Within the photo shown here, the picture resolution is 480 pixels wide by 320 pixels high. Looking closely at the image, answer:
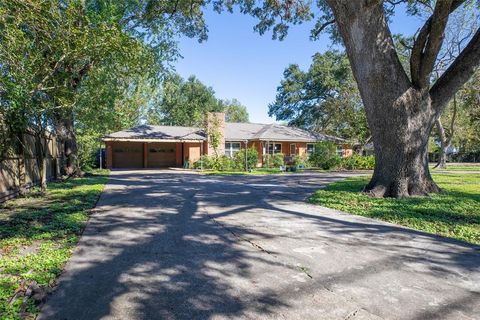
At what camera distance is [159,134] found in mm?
24922

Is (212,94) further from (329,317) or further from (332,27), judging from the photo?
(329,317)

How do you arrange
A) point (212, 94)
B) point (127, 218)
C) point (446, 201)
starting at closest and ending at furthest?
point (127, 218)
point (446, 201)
point (212, 94)

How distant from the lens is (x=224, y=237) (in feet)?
15.5

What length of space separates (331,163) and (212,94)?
29034 mm

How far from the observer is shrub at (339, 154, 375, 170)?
77.6 feet

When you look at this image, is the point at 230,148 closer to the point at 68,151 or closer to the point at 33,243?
the point at 68,151

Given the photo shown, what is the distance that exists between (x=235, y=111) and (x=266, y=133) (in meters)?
37.7

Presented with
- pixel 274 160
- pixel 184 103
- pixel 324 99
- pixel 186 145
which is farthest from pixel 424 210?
pixel 184 103

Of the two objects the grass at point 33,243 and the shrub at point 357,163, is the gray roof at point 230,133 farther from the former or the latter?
the grass at point 33,243

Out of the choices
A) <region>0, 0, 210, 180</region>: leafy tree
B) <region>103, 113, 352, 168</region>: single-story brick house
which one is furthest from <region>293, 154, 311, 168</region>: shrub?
<region>0, 0, 210, 180</region>: leafy tree

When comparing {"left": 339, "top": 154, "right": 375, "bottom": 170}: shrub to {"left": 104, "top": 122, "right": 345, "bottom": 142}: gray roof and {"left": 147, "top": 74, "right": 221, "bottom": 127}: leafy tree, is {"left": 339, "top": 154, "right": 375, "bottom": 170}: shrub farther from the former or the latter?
{"left": 147, "top": 74, "right": 221, "bottom": 127}: leafy tree

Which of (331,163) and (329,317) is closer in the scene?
(329,317)

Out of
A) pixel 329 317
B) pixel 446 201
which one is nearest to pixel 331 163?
pixel 446 201

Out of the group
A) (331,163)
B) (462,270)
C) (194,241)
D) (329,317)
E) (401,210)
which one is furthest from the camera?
(331,163)
